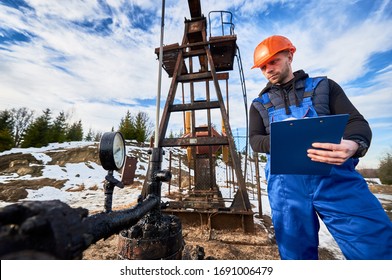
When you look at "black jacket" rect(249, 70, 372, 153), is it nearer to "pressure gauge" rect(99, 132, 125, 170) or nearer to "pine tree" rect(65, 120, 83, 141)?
"pressure gauge" rect(99, 132, 125, 170)

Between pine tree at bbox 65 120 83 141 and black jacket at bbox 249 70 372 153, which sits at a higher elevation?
pine tree at bbox 65 120 83 141

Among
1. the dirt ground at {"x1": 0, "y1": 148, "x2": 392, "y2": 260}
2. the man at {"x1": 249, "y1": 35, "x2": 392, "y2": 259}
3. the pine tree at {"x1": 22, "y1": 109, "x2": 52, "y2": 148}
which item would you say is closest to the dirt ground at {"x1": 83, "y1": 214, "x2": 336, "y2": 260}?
the dirt ground at {"x1": 0, "y1": 148, "x2": 392, "y2": 260}

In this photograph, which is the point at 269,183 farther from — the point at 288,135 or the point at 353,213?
the point at 288,135

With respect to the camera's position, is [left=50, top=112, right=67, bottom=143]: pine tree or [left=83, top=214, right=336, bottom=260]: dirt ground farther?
[left=50, top=112, right=67, bottom=143]: pine tree

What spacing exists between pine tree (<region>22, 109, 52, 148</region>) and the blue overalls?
119 feet

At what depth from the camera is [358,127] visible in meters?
1.55

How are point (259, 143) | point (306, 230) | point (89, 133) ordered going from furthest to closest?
1. point (89, 133)
2. point (259, 143)
3. point (306, 230)

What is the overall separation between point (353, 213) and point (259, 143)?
1.01 meters

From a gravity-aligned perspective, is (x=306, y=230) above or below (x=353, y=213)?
below

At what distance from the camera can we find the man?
1.50m

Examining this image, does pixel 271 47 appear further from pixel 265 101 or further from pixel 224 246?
pixel 224 246

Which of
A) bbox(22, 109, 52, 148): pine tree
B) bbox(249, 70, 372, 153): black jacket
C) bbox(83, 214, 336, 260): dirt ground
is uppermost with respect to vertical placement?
bbox(22, 109, 52, 148): pine tree

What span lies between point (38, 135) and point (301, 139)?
1465 inches
